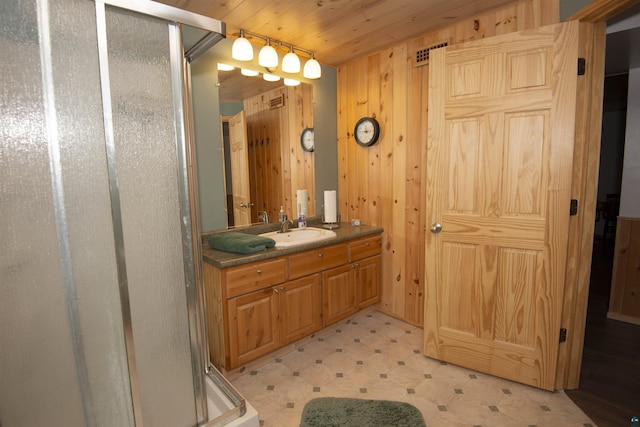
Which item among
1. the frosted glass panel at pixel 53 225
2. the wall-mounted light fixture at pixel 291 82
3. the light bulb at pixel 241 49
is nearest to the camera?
the frosted glass panel at pixel 53 225

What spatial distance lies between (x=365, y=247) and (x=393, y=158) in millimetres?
818

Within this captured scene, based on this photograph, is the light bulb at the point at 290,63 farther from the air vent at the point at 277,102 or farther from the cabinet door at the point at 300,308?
the cabinet door at the point at 300,308

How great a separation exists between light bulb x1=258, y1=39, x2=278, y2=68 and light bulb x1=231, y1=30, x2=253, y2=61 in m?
0.14

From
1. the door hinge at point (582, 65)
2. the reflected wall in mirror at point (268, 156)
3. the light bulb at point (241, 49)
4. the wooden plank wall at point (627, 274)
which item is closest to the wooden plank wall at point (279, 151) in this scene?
the reflected wall in mirror at point (268, 156)

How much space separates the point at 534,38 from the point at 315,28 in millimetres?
1384

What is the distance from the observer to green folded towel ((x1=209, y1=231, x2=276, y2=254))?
207 cm

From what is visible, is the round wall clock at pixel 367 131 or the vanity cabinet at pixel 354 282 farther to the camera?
the round wall clock at pixel 367 131

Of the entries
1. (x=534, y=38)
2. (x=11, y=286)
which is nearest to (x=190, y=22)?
(x=11, y=286)

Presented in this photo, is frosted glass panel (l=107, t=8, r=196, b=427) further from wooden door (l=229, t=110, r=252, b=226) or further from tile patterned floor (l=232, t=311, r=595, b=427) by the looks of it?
wooden door (l=229, t=110, r=252, b=226)

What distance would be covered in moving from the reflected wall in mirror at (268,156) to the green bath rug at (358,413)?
1.42m

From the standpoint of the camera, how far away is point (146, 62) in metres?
1.03

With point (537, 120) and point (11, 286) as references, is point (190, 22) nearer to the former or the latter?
point (11, 286)

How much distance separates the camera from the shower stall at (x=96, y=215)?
86cm

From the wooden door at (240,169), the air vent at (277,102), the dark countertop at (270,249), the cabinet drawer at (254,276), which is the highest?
the air vent at (277,102)
